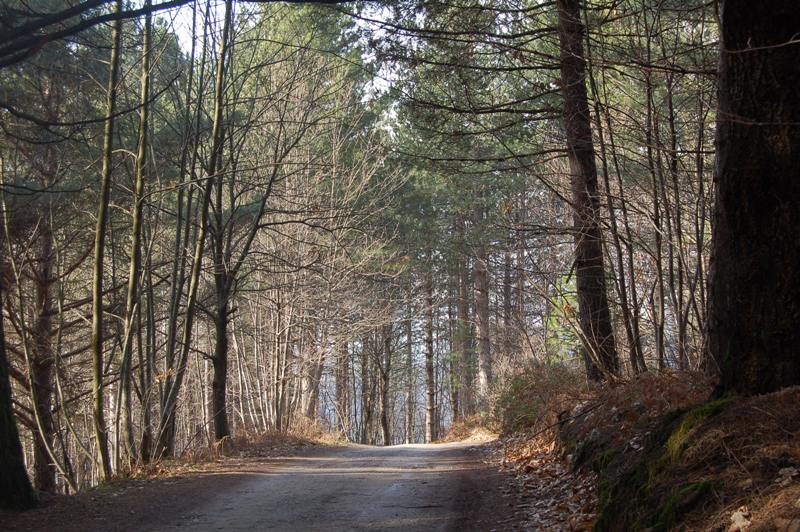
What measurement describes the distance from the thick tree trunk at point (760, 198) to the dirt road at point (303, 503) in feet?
8.33

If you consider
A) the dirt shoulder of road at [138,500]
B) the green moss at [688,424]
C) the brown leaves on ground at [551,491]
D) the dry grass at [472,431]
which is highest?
the green moss at [688,424]

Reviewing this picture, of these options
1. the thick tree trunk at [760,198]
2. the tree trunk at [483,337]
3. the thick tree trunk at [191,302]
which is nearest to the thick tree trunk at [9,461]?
the thick tree trunk at [191,302]

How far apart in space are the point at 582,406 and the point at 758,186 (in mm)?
5037

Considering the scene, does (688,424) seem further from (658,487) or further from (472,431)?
(472,431)

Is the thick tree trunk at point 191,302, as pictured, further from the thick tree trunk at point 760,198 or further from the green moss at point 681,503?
the green moss at point 681,503

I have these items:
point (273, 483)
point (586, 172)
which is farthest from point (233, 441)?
point (586, 172)

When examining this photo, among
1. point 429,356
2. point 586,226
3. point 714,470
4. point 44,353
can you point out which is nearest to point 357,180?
A: point 429,356

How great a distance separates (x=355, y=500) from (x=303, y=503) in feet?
1.80

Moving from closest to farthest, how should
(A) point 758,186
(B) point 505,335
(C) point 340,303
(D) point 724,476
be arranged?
(D) point 724,476
(A) point 758,186
(C) point 340,303
(B) point 505,335

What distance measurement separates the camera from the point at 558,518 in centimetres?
590

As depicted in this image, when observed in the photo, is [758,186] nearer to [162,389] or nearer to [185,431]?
[162,389]

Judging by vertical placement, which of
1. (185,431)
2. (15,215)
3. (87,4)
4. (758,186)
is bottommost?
(185,431)

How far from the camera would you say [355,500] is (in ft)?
24.0

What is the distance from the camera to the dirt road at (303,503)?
616 cm
